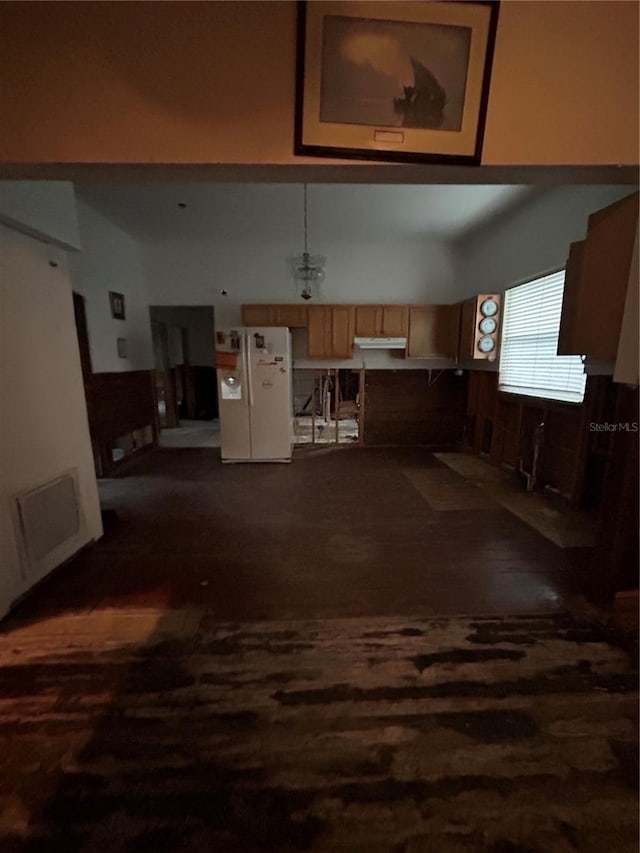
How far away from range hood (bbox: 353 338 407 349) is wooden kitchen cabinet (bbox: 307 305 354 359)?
0.15 m

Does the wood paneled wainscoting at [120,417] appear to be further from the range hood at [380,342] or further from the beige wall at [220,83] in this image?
the beige wall at [220,83]

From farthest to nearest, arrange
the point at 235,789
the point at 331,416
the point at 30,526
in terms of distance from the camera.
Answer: the point at 331,416 < the point at 30,526 < the point at 235,789

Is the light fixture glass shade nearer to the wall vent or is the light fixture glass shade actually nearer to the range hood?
the range hood

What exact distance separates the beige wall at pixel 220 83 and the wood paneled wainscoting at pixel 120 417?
3347mm

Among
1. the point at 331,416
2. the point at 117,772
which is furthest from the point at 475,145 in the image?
the point at 331,416

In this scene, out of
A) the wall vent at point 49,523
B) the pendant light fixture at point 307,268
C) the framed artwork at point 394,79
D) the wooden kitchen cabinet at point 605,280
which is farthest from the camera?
the pendant light fixture at point 307,268

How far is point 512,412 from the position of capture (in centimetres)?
427

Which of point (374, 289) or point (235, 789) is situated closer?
point (235, 789)

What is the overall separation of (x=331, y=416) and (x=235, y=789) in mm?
5495

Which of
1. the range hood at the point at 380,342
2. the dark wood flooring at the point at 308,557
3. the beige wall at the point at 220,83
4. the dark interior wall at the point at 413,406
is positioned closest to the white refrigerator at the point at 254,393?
the dark wood flooring at the point at 308,557

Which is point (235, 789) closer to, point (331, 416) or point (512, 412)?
point (512, 412)

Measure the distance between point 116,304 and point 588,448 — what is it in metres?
5.39

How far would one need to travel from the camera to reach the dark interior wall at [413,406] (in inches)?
216

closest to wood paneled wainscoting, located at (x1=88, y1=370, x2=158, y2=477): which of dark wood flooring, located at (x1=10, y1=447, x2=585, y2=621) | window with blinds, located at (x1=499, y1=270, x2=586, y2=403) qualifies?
dark wood flooring, located at (x1=10, y1=447, x2=585, y2=621)
